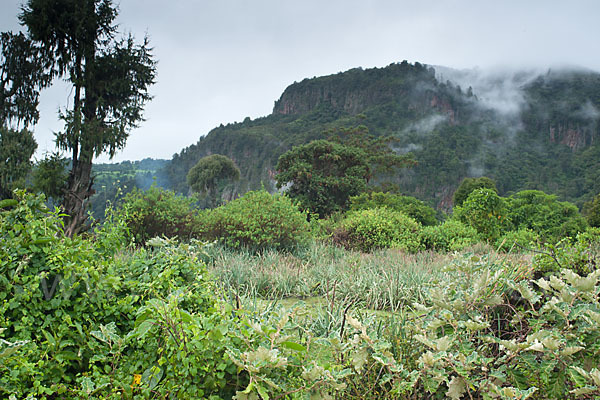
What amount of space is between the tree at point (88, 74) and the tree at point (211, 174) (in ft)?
74.6

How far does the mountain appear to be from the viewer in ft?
151

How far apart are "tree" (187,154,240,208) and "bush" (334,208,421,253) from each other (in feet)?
103

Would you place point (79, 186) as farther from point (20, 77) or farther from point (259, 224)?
point (259, 224)

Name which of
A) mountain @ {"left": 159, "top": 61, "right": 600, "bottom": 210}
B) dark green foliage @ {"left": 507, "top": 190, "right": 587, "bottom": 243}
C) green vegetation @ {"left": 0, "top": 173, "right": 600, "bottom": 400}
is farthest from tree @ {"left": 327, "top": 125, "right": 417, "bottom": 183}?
green vegetation @ {"left": 0, "top": 173, "right": 600, "bottom": 400}

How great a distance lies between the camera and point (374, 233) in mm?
8102

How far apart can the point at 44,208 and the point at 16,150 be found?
1411 cm

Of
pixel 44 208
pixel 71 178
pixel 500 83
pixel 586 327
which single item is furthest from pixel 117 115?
pixel 500 83

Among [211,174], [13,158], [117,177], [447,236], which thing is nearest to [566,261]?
[447,236]

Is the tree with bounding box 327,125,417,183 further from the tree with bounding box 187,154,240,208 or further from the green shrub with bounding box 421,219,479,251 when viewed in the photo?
the tree with bounding box 187,154,240,208

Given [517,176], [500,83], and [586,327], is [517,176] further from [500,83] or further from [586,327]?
[500,83]

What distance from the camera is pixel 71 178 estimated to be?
13.6 metres

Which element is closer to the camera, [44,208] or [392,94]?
[44,208]

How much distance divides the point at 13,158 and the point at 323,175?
40.0 feet

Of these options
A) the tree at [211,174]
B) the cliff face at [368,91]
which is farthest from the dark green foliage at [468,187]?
the cliff face at [368,91]
